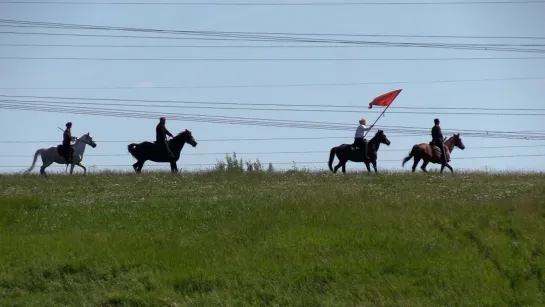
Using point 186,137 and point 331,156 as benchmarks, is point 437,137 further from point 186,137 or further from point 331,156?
point 186,137

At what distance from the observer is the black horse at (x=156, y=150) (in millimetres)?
37812

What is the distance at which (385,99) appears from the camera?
131 feet

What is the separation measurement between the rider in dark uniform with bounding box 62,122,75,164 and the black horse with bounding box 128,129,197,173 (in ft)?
7.83

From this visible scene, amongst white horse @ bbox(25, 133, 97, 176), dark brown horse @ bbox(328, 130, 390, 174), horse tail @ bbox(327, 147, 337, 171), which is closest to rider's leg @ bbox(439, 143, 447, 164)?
dark brown horse @ bbox(328, 130, 390, 174)

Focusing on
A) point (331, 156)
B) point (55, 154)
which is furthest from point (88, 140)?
point (331, 156)

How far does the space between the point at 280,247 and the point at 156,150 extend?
54.4 feet

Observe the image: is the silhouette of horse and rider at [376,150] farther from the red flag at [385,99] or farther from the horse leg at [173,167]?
the horse leg at [173,167]

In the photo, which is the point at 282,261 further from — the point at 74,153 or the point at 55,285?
the point at 74,153

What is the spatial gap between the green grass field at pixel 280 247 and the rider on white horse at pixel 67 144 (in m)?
8.68

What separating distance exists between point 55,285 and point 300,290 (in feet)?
17.0

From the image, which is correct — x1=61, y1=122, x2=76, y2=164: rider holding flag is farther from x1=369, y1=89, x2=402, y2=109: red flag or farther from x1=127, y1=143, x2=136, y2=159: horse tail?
x1=369, y1=89, x2=402, y2=109: red flag

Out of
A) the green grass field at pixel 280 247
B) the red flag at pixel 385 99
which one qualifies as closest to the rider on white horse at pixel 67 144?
the green grass field at pixel 280 247

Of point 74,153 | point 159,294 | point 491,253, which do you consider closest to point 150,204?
point 159,294

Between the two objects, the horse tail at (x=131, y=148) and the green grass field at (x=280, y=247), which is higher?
the horse tail at (x=131, y=148)
